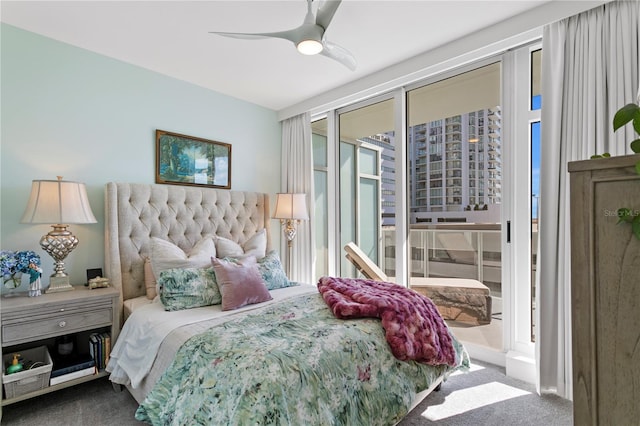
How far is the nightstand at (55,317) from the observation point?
2.05 metres

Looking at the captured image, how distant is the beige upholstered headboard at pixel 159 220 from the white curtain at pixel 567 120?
2840mm

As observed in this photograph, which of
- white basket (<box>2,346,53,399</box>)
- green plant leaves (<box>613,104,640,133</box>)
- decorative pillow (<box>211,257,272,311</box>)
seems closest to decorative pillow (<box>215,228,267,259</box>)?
decorative pillow (<box>211,257,272,311</box>)

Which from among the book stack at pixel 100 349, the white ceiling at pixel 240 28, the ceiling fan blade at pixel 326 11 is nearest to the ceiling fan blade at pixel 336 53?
the ceiling fan blade at pixel 326 11

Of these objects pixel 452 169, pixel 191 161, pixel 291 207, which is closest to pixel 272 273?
pixel 291 207

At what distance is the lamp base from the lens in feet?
7.93

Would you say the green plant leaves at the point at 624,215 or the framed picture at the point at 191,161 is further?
the framed picture at the point at 191,161

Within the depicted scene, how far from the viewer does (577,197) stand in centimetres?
79

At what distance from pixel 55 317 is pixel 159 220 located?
1.13 m

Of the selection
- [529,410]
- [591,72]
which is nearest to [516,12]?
[591,72]

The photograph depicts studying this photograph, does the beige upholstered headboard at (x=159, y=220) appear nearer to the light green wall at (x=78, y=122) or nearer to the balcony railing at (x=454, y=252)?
the light green wall at (x=78, y=122)

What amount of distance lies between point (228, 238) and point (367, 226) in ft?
5.34

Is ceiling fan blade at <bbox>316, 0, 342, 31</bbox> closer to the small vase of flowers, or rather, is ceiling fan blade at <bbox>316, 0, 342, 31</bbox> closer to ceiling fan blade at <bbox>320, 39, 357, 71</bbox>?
ceiling fan blade at <bbox>320, 39, 357, 71</bbox>

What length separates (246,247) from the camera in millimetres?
3523

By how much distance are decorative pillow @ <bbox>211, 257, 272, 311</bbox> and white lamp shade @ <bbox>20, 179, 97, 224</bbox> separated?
3.50 ft
